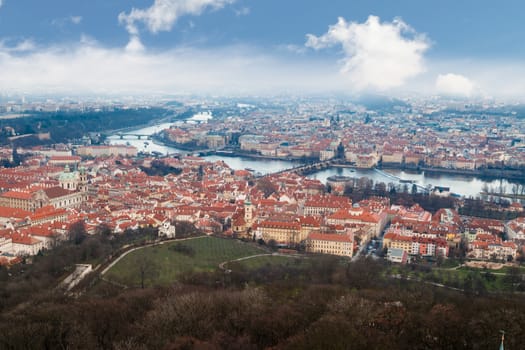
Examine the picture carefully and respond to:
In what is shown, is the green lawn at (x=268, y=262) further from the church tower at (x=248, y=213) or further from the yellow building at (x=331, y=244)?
the church tower at (x=248, y=213)

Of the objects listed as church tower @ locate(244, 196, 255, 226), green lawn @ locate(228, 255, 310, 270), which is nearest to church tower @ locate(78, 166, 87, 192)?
church tower @ locate(244, 196, 255, 226)

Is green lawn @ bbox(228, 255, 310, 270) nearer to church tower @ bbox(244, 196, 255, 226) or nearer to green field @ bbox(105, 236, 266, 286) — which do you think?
green field @ bbox(105, 236, 266, 286)

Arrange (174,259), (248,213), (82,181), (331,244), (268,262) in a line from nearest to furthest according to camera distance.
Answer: (174,259), (268,262), (331,244), (248,213), (82,181)

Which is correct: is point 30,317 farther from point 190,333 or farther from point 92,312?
point 190,333

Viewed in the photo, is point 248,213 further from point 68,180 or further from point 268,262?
point 68,180

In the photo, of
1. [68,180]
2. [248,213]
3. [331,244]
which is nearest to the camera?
[331,244]

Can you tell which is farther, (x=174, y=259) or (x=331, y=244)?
(x=331, y=244)

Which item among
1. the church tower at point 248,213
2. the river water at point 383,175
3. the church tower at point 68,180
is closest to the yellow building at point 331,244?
the church tower at point 248,213

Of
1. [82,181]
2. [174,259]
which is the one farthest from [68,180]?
[174,259]

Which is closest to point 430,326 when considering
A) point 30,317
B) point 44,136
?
point 30,317
